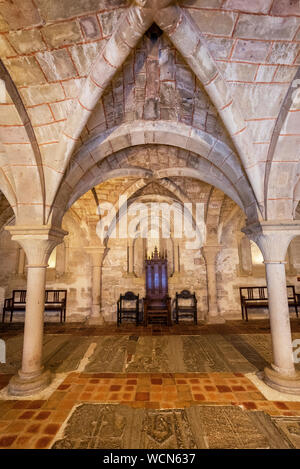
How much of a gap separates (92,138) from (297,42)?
2.62m

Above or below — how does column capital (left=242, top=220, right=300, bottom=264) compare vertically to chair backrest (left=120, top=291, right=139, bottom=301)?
above

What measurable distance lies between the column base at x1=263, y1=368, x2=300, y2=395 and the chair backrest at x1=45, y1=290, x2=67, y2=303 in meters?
5.99

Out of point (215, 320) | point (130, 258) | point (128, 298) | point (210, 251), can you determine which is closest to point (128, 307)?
point (128, 298)

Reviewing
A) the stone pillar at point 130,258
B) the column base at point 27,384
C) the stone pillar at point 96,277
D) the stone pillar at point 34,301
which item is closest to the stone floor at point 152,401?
the column base at point 27,384

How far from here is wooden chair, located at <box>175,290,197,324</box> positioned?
22.0ft

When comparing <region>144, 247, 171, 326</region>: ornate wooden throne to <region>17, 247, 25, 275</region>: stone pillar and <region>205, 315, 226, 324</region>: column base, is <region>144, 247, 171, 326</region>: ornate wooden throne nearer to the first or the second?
<region>205, 315, 226, 324</region>: column base

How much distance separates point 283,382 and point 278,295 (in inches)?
39.9

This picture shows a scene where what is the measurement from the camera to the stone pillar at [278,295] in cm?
284

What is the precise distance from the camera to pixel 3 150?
305 centimetres

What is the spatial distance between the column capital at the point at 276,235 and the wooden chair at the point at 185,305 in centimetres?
397

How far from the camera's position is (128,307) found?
7.13 m

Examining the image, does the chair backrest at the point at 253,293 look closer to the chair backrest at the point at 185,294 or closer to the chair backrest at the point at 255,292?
the chair backrest at the point at 255,292

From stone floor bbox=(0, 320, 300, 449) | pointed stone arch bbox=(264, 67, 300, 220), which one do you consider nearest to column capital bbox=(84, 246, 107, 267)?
stone floor bbox=(0, 320, 300, 449)
